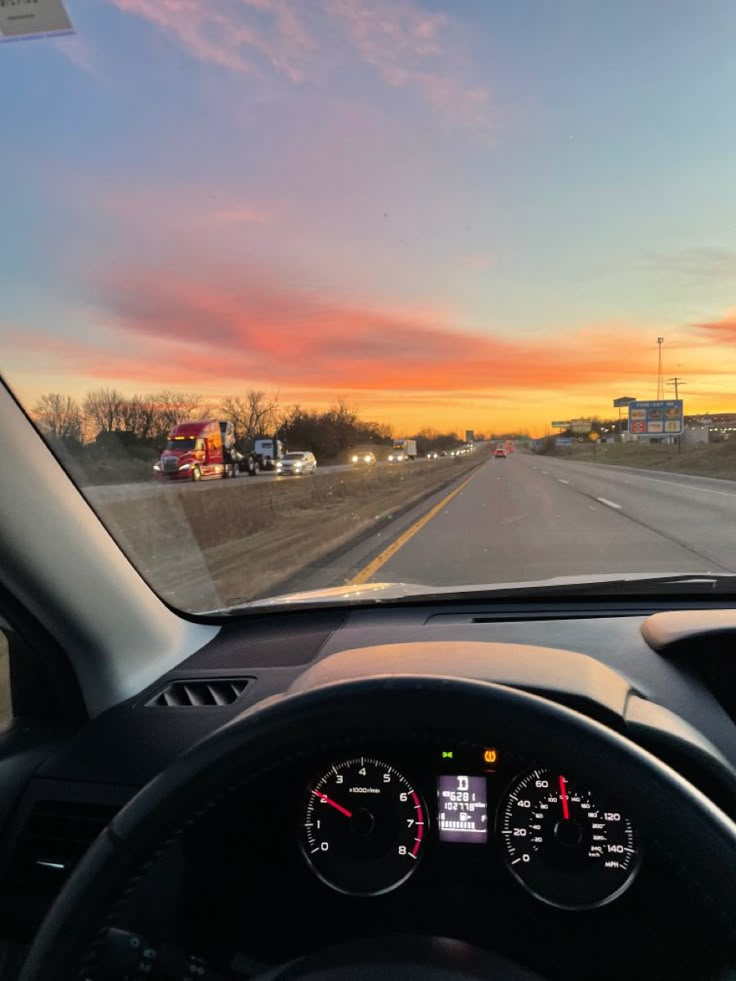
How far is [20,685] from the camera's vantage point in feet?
11.7

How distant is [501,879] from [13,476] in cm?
220

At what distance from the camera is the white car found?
7.02 metres

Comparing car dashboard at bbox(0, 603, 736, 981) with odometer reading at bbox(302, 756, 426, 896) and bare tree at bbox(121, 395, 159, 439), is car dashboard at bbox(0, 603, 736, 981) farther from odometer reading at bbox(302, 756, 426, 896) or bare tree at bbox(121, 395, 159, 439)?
bare tree at bbox(121, 395, 159, 439)

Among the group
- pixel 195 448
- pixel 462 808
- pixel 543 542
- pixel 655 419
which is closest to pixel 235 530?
pixel 195 448

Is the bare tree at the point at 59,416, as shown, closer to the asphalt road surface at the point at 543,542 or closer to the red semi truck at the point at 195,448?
the red semi truck at the point at 195,448

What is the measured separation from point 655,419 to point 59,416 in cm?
755

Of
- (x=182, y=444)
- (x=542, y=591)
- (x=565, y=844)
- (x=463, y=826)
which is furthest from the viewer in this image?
(x=182, y=444)

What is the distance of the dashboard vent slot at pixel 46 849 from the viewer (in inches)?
121

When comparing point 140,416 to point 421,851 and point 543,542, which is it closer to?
point 421,851

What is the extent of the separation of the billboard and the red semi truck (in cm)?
488

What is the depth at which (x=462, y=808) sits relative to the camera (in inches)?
110

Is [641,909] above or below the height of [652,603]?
below

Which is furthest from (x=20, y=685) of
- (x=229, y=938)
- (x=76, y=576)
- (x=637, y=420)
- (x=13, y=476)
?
(x=637, y=420)

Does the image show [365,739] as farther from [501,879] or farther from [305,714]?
[501,879]
